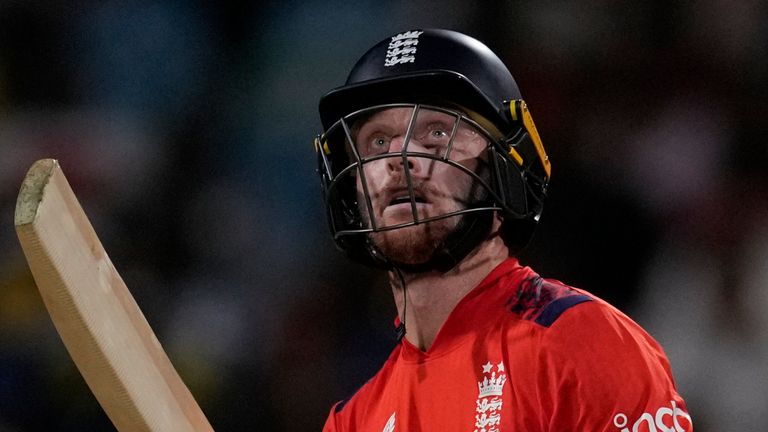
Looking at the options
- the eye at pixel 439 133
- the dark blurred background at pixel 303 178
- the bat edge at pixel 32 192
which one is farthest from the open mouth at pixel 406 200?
the dark blurred background at pixel 303 178

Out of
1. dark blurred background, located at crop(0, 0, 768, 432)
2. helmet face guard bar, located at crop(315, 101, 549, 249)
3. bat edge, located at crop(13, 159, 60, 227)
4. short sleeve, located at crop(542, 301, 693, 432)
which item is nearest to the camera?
bat edge, located at crop(13, 159, 60, 227)

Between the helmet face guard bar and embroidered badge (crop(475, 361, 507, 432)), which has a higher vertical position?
the helmet face guard bar

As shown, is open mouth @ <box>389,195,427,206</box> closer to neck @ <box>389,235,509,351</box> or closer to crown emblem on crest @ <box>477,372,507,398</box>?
neck @ <box>389,235,509,351</box>

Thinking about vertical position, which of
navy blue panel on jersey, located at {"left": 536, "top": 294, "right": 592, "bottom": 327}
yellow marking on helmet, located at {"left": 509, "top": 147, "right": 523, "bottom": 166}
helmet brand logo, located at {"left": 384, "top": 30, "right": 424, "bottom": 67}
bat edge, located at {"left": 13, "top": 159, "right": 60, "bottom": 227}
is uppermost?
helmet brand logo, located at {"left": 384, "top": 30, "right": 424, "bottom": 67}

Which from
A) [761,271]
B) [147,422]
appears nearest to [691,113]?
[761,271]

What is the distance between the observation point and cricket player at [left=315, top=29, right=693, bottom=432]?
63.1 inches

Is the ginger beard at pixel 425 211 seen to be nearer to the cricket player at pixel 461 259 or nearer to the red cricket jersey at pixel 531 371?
the cricket player at pixel 461 259

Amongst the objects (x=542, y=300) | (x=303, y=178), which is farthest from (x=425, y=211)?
(x=303, y=178)

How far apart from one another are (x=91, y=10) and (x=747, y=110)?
9.14 feet

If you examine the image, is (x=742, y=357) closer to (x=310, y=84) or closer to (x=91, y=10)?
(x=310, y=84)

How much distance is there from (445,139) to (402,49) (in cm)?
27

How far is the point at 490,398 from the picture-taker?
170 cm

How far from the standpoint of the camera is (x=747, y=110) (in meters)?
3.53

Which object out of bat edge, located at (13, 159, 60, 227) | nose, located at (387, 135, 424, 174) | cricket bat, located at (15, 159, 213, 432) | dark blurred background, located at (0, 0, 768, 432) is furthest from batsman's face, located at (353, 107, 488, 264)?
dark blurred background, located at (0, 0, 768, 432)
